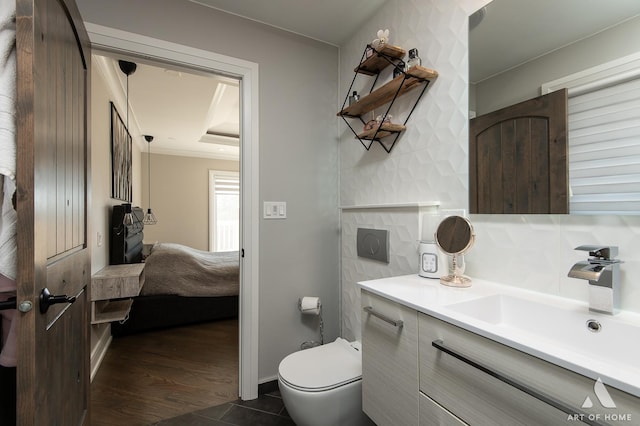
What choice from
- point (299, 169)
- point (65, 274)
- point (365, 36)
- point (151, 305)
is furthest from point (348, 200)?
point (151, 305)

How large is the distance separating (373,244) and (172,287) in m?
2.33

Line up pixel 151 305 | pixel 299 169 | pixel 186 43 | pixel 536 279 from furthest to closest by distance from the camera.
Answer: pixel 151 305, pixel 299 169, pixel 186 43, pixel 536 279

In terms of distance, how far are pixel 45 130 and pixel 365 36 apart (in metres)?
1.83

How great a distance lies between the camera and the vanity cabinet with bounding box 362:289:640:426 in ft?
1.82

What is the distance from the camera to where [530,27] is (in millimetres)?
1089

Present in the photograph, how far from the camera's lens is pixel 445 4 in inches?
53.9

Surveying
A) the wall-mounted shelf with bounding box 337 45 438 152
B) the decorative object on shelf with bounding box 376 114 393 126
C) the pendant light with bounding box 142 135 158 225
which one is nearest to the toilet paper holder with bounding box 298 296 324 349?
the wall-mounted shelf with bounding box 337 45 438 152

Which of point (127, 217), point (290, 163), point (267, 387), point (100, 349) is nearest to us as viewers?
point (267, 387)

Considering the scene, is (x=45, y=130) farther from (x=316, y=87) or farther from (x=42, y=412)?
(x=316, y=87)

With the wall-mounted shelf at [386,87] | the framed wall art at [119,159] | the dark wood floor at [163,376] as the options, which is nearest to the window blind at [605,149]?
the wall-mounted shelf at [386,87]

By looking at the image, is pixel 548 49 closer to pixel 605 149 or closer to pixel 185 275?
pixel 605 149

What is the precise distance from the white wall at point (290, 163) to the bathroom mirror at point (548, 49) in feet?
3.61

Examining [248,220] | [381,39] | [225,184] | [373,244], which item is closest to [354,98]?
[381,39]

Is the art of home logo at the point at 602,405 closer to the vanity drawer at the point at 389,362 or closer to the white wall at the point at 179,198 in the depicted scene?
the vanity drawer at the point at 389,362
